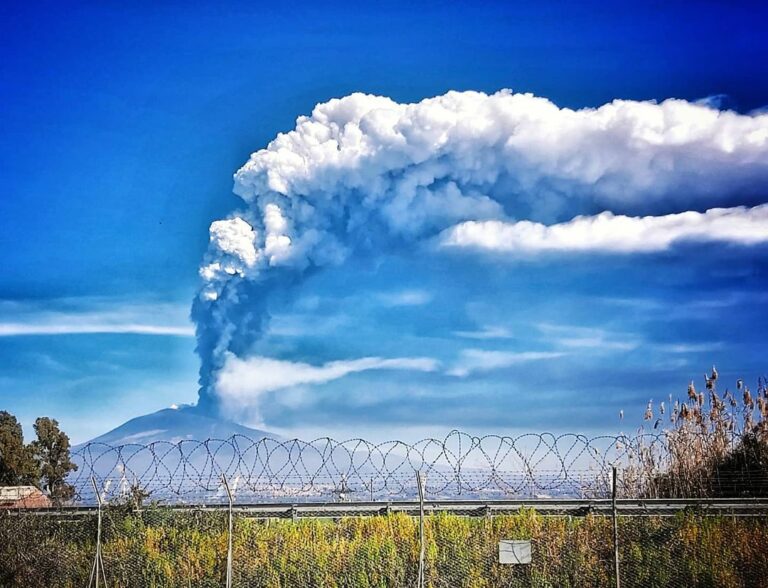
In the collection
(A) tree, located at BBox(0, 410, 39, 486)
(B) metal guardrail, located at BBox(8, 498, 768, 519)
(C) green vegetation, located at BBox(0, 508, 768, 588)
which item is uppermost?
(A) tree, located at BBox(0, 410, 39, 486)

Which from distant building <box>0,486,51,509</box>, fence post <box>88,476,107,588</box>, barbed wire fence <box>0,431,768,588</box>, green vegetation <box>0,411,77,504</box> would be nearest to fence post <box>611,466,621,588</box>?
barbed wire fence <box>0,431,768,588</box>

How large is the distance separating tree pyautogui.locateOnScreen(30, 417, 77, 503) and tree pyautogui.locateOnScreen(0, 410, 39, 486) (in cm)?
74

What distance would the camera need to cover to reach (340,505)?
70.7 ft

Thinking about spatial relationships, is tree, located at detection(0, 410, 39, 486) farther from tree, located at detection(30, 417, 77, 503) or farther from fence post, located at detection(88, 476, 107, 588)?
fence post, located at detection(88, 476, 107, 588)

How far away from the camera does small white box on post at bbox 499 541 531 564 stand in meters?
18.5

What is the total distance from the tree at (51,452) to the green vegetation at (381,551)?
25.6m

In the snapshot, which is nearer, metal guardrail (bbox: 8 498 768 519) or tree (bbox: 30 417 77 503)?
metal guardrail (bbox: 8 498 768 519)

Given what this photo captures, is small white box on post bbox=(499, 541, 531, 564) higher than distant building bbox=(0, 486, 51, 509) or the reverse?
the reverse

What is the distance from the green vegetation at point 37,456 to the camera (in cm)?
4319

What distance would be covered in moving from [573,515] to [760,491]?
7.12m

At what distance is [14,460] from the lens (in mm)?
43594

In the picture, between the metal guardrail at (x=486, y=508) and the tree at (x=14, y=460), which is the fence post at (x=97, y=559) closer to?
the metal guardrail at (x=486, y=508)

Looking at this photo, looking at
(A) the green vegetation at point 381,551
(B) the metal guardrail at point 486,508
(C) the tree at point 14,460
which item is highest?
(C) the tree at point 14,460

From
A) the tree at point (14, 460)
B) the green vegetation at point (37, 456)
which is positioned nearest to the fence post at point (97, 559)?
the green vegetation at point (37, 456)
